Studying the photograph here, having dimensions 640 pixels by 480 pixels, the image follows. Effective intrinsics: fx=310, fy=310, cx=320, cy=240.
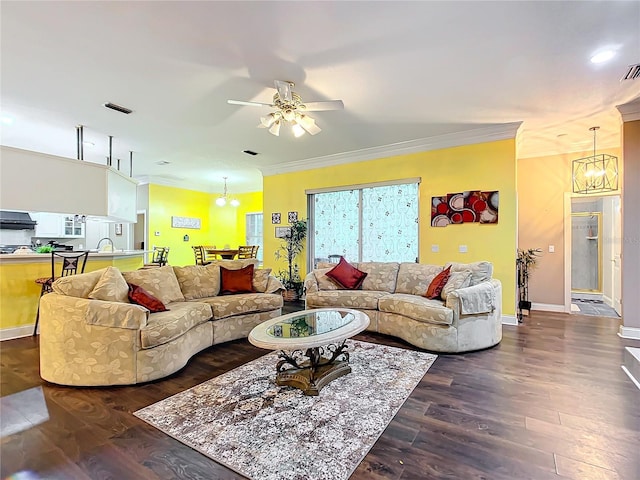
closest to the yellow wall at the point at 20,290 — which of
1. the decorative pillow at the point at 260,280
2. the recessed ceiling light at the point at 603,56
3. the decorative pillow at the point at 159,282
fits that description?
the decorative pillow at the point at 159,282

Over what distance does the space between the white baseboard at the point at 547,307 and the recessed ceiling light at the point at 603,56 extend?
14.0 feet

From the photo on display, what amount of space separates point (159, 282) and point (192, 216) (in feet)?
20.7

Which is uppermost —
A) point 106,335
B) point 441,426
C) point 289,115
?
point 289,115

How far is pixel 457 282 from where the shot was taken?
390 cm

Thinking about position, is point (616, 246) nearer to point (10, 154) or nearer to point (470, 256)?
point (470, 256)

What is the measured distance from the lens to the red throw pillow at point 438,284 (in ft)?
13.3

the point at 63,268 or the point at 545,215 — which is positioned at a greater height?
the point at 545,215

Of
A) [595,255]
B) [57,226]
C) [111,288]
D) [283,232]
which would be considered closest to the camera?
[111,288]

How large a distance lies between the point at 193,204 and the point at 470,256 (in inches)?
315

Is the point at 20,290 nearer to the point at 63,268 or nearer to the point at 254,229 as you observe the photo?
the point at 63,268

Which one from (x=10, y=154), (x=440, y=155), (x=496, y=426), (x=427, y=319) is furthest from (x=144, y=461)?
(x=440, y=155)

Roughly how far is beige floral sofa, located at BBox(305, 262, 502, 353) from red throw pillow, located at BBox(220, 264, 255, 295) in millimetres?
919

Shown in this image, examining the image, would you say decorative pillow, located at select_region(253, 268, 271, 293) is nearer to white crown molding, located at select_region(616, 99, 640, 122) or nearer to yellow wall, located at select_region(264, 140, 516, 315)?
yellow wall, located at select_region(264, 140, 516, 315)

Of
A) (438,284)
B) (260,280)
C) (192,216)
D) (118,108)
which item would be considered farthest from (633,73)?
(192,216)
